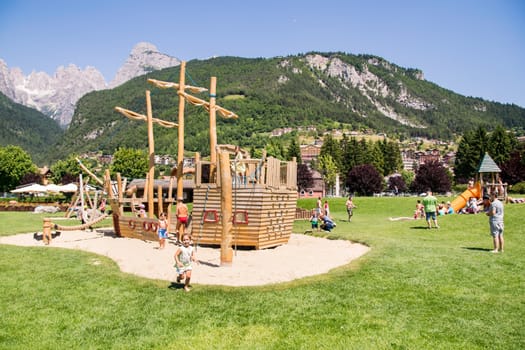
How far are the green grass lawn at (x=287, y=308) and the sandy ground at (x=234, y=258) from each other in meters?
0.63

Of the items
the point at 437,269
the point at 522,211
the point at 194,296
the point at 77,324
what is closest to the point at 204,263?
the point at 194,296

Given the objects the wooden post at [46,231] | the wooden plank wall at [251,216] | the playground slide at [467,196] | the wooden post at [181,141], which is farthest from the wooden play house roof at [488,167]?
the wooden post at [46,231]

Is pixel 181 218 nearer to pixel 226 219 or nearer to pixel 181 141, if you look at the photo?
pixel 226 219

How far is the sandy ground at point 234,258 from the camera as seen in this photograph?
11945 millimetres

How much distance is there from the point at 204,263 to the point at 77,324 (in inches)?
228

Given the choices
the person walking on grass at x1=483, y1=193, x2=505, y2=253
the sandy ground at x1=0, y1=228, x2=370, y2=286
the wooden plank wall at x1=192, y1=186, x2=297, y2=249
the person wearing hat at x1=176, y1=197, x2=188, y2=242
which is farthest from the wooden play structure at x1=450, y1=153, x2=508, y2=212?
the person wearing hat at x1=176, y1=197, x2=188, y2=242

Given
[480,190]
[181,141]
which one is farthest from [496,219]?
[480,190]

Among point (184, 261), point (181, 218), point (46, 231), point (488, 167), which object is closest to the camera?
point (184, 261)

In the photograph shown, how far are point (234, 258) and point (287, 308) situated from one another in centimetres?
613

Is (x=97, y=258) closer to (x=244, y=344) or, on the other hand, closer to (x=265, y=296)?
(x=265, y=296)

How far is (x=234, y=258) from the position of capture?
1493 centimetres

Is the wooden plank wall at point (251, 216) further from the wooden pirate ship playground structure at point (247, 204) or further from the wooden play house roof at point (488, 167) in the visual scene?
the wooden play house roof at point (488, 167)

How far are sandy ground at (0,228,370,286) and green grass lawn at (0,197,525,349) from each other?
628 mm

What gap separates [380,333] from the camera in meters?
7.57
